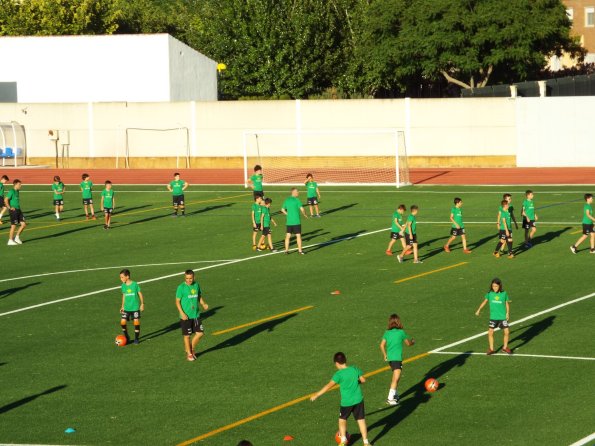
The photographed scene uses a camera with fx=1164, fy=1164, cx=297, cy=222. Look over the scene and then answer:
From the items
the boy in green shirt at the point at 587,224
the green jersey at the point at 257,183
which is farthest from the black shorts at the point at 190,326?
the green jersey at the point at 257,183

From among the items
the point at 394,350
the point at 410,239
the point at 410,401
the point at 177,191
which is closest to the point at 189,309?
the point at 394,350

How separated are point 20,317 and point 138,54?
4801 cm

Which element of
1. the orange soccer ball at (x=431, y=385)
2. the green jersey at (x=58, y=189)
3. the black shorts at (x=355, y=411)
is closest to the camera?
the black shorts at (x=355, y=411)

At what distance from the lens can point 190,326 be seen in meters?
22.9

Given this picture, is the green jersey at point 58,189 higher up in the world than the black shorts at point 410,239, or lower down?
higher up

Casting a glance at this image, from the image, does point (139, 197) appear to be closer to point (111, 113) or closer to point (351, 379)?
point (111, 113)

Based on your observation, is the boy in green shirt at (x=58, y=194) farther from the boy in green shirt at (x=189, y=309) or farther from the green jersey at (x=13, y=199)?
the boy in green shirt at (x=189, y=309)

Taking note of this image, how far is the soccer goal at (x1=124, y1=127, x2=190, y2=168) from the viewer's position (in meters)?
66.6

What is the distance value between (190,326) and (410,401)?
5.22 m

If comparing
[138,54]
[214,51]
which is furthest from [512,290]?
[214,51]

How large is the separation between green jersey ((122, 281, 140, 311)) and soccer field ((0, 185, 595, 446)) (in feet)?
2.79

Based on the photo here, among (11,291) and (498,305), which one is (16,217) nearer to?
(11,291)

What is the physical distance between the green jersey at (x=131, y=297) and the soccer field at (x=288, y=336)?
851mm

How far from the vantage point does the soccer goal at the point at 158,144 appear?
218 feet
